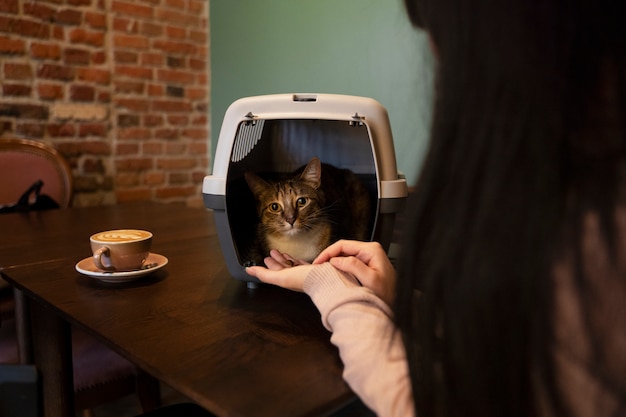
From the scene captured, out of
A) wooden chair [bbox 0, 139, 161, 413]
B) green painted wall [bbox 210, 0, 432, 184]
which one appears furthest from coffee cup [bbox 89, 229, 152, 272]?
green painted wall [bbox 210, 0, 432, 184]

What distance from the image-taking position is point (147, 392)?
1352 mm

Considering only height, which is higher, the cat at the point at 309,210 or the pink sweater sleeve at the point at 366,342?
the cat at the point at 309,210

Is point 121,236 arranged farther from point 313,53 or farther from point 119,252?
point 313,53

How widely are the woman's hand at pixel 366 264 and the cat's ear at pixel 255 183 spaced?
0.25 m

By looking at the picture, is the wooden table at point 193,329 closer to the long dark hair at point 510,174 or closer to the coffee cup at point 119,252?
the coffee cup at point 119,252

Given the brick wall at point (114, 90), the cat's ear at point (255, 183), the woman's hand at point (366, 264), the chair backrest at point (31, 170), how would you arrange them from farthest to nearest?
the brick wall at point (114, 90)
the chair backrest at point (31, 170)
the cat's ear at point (255, 183)
the woman's hand at point (366, 264)

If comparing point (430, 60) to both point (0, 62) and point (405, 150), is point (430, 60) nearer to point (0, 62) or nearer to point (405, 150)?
point (405, 150)

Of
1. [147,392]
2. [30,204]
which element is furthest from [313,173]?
[30,204]

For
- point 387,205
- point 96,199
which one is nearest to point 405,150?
point 387,205

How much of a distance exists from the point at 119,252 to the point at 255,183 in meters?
0.26

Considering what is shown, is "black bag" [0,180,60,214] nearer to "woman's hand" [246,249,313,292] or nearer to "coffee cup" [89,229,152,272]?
"coffee cup" [89,229,152,272]

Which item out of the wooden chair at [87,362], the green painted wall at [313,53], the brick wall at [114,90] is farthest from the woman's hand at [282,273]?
the brick wall at [114,90]

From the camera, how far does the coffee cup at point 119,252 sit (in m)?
0.79

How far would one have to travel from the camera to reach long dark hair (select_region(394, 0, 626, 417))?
0.35 meters
